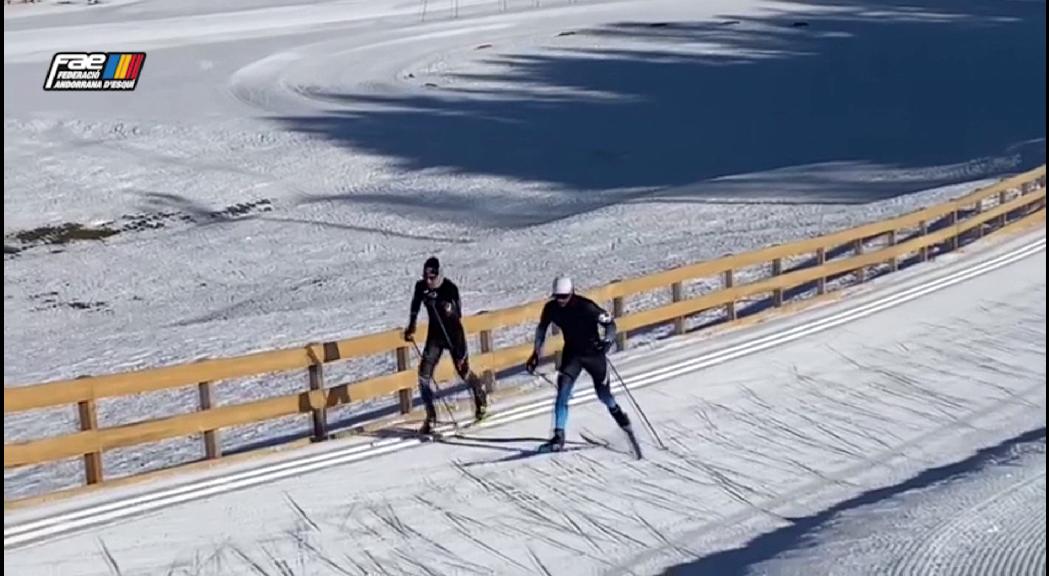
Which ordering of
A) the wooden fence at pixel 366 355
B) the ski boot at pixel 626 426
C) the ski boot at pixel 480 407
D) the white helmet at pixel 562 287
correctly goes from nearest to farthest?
the wooden fence at pixel 366 355, the white helmet at pixel 562 287, the ski boot at pixel 626 426, the ski boot at pixel 480 407

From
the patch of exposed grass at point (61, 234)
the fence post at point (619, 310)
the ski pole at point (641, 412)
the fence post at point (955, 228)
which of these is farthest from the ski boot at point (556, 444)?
the patch of exposed grass at point (61, 234)

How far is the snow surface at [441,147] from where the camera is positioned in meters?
30.2

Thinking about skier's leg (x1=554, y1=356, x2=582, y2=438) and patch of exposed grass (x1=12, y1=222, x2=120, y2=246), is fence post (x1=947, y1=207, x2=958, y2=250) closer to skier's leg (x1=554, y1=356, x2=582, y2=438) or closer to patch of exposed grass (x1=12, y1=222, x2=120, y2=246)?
skier's leg (x1=554, y1=356, x2=582, y2=438)

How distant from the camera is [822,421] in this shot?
56.4 feet

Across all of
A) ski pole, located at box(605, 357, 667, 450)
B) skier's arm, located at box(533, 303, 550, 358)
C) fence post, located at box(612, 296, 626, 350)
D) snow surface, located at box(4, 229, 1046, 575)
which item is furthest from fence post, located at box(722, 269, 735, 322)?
skier's arm, located at box(533, 303, 550, 358)

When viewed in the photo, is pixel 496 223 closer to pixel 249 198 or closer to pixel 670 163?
pixel 249 198

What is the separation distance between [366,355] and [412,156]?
2920 cm

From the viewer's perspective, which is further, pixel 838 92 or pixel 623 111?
pixel 838 92

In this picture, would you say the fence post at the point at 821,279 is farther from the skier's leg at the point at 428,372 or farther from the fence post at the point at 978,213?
the skier's leg at the point at 428,372

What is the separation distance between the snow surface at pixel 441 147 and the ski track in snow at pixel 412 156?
0.12 m

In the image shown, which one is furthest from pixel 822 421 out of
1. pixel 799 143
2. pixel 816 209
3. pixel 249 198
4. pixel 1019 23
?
pixel 1019 23

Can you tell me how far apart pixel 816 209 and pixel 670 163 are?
343 inches

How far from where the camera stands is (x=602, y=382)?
15.2 meters

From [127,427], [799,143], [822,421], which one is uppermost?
[127,427]
